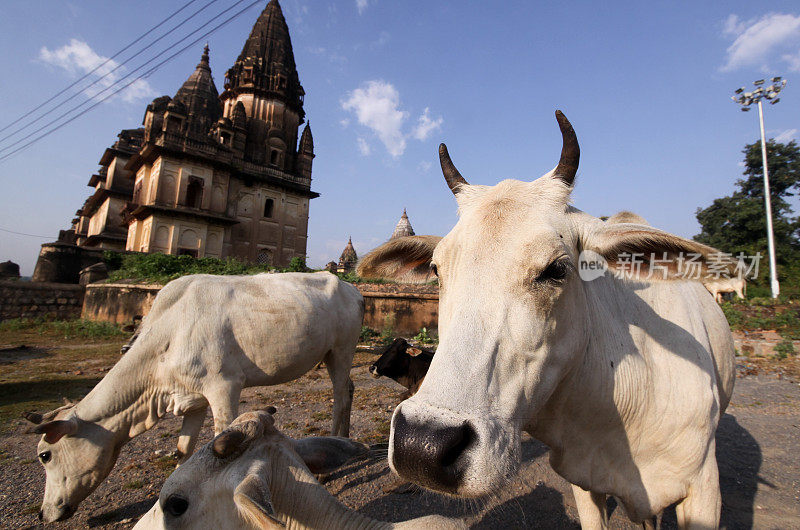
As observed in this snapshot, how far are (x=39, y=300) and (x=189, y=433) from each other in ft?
61.9

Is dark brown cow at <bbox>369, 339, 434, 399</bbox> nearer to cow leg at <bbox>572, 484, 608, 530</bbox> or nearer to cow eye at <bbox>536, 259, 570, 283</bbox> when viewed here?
cow leg at <bbox>572, 484, 608, 530</bbox>

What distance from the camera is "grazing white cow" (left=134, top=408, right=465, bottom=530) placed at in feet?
5.82

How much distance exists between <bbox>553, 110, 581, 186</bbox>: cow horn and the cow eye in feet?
1.64

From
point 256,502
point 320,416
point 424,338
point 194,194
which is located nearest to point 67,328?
point 424,338

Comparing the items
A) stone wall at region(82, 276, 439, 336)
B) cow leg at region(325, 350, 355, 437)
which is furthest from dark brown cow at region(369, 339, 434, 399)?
stone wall at region(82, 276, 439, 336)

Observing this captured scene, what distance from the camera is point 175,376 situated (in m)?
3.60

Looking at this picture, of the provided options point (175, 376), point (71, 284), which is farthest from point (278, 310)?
point (71, 284)

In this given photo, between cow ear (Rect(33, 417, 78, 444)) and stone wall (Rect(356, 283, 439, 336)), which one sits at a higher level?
stone wall (Rect(356, 283, 439, 336))

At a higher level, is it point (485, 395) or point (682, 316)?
point (682, 316)

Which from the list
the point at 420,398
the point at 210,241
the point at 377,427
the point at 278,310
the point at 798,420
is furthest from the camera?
the point at 210,241

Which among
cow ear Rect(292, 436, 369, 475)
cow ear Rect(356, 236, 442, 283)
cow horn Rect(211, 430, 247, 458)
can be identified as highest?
cow ear Rect(356, 236, 442, 283)

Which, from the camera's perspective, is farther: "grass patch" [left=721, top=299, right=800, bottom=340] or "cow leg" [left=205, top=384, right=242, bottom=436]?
"grass patch" [left=721, top=299, right=800, bottom=340]

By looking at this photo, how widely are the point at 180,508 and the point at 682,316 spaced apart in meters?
2.87

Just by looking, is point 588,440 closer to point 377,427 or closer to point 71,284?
point 377,427
